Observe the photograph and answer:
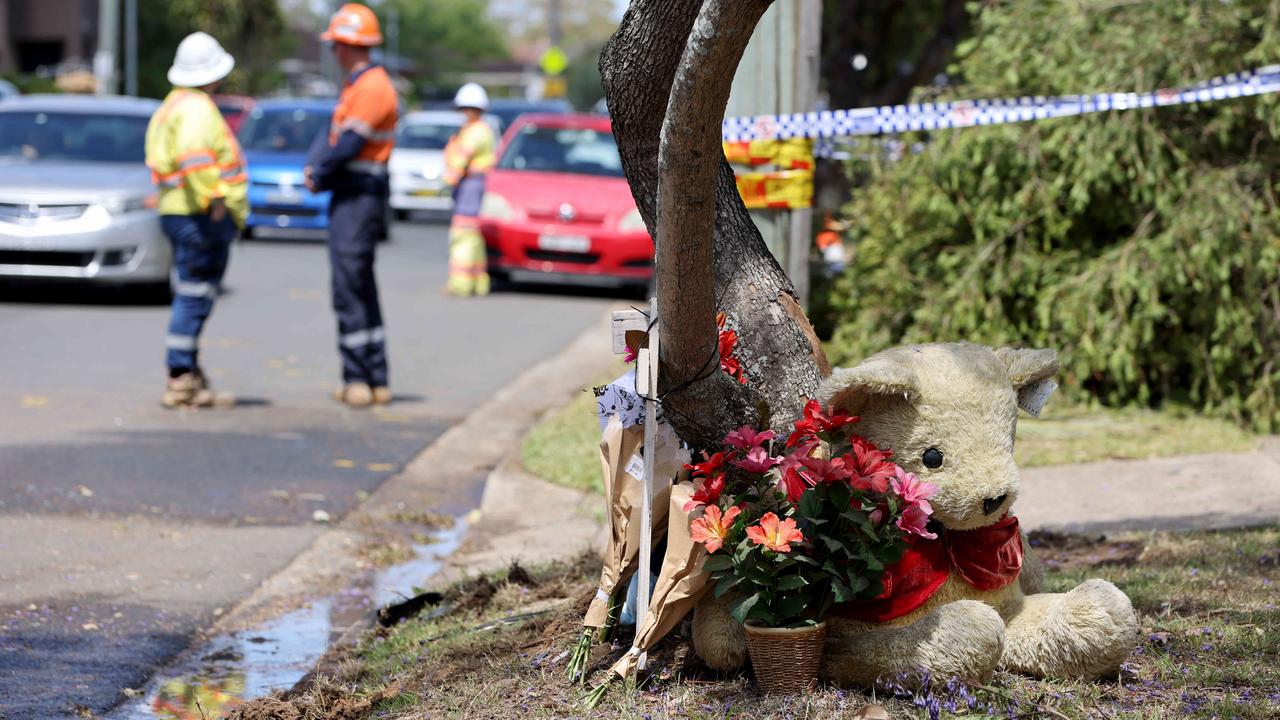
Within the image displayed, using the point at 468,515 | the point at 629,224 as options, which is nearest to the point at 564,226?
the point at 629,224

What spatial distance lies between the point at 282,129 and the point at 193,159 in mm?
12111

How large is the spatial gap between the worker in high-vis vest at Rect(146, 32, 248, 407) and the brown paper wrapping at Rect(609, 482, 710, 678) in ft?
17.6

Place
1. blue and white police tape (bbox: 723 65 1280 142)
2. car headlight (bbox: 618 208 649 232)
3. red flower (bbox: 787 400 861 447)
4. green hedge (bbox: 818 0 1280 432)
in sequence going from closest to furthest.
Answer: red flower (bbox: 787 400 861 447), blue and white police tape (bbox: 723 65 1280 142), green hedge (bbox: 818 0 1280 432), car headlight (bbox: 618 208 649 232)

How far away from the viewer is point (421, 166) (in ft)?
74.3

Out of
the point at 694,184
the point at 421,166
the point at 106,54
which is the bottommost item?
the point at 694,184

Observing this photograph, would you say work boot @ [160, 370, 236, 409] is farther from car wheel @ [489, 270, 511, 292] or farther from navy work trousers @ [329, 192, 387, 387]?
car wheel @ [489, 270, 511, 292]

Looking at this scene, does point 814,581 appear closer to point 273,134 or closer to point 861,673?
point 861,673

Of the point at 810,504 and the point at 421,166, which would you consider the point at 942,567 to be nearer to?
the point at 810,504

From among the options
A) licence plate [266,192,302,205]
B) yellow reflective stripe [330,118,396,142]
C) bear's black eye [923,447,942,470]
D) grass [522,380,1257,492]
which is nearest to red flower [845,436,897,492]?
bear's black eye [923,447,942,470]

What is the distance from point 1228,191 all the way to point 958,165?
4.79 ft

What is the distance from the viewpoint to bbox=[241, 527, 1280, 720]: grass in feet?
11.8

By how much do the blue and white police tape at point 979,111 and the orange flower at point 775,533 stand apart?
11.8 feet

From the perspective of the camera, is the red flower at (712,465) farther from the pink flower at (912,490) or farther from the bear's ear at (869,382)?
the pink flower at (912,490)

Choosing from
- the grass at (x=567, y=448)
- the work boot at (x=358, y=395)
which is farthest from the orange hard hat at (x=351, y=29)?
the grass at (x=567, y=448)
